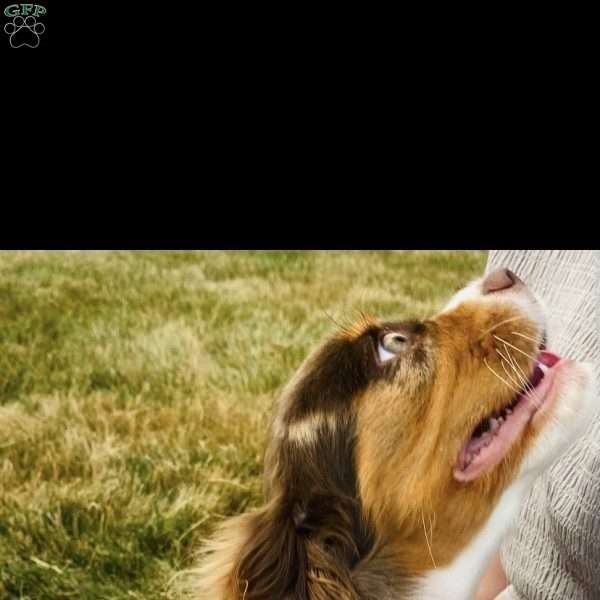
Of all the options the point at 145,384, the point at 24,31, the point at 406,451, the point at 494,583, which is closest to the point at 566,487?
the point at 406,451

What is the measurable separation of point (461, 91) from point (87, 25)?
70cm

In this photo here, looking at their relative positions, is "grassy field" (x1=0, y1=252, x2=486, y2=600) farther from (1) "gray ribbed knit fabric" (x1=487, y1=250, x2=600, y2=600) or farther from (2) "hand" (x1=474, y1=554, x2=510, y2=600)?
(2) "hand" (x1=474, y1=554, x2=510, y2=600)

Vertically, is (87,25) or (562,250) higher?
(87,25)

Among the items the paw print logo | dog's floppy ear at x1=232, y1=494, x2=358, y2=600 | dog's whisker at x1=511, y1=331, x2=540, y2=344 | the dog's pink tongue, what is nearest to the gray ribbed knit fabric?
dog's whisker at x1=511, y1=331, x2=540, y2=344

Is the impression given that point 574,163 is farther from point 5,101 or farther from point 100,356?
point 100,356

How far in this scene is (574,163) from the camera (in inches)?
70.6

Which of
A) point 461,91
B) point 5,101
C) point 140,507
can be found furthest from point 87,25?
point 140,507

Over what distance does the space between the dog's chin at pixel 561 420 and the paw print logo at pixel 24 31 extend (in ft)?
3.66

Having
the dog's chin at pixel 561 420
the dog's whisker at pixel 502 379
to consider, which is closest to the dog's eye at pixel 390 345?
the dog's whisker at pixel 502 379

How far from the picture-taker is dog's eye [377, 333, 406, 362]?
5.30 ft

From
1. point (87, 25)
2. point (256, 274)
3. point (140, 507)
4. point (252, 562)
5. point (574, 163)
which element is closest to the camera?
point (252, 562)

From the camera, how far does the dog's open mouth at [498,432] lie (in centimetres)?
155

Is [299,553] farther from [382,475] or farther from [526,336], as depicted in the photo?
[526,336]

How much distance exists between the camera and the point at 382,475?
1.55 meters
